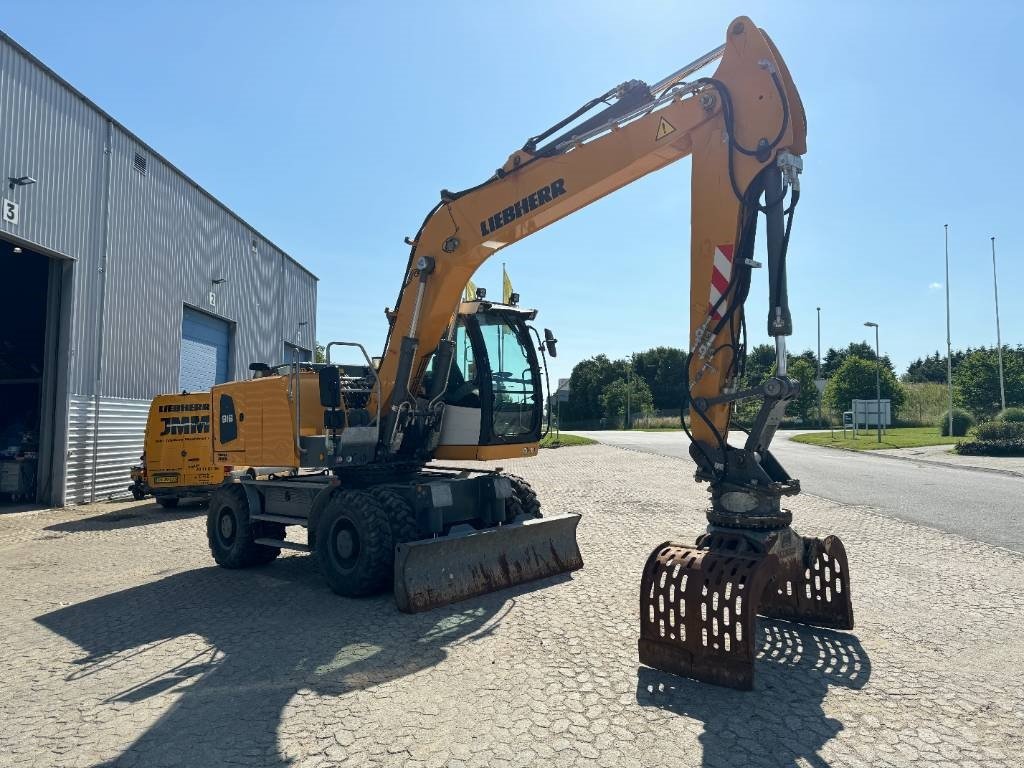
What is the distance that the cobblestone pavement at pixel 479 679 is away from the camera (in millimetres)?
3793

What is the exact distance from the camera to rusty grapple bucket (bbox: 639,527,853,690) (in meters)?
4.53

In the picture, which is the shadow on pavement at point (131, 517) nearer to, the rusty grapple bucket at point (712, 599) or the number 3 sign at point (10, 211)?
the number 3 sign at point (10, 211)

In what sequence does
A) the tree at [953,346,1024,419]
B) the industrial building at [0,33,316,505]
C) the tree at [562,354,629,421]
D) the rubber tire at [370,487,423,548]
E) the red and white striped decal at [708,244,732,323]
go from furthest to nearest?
the tree at [562,354,629,421] → the tree at [953,346,1024,419] → the industrial building at [0,33,316,505] → the rubber tire at [370,487,423,548] → the red and white striped decal at [708,244,732,323]

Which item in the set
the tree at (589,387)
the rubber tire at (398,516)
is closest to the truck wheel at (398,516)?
the rubber tire at (398,516)

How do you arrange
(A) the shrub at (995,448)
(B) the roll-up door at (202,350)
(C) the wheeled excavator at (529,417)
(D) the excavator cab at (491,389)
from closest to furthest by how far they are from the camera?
→ 1. (C) the wheeled excavator at (529,417)
2. (D) the excavator cab at (491,389)
3. (B) the roll-up door at (202,350)
4. (A) the shrub at (995,448)

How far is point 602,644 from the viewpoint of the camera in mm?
5453

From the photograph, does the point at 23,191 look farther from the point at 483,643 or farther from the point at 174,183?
the point at 483,643

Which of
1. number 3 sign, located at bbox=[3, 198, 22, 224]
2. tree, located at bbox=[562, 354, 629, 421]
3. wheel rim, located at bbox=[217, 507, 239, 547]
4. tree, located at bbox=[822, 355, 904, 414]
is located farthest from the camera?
tree, located at bbox=[562, 354, 629, 421]

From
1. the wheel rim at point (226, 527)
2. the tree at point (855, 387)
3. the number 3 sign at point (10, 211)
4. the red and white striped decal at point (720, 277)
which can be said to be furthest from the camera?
the tree at point (855, 387)

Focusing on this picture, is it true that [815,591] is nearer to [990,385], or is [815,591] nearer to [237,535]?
[237,535]

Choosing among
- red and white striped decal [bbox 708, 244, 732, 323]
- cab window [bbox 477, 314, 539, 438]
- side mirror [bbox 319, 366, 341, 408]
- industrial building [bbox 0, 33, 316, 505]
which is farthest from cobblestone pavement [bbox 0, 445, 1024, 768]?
industrial building [bbox 0, 33, 316, 505]

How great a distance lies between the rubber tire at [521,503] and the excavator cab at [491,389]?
514 millimetres

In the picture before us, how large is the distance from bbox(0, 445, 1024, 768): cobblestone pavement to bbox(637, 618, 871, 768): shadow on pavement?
2 centimetres

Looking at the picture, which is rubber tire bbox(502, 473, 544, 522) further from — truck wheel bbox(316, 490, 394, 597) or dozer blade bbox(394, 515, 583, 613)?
truck wheel bbox(316, 490, 394, 597)
